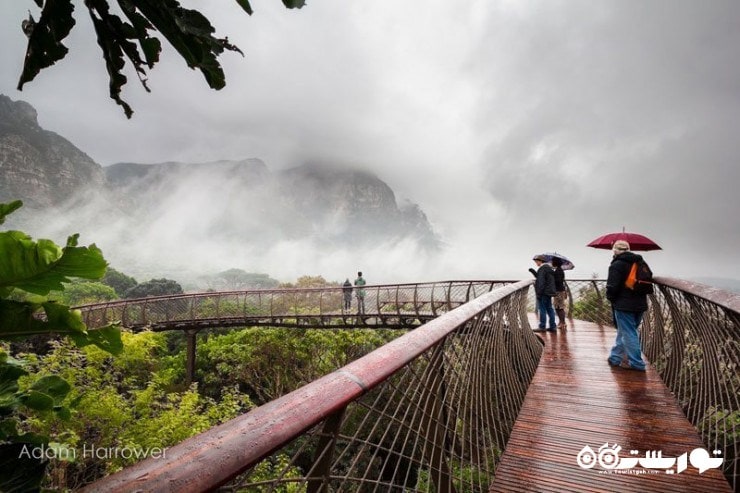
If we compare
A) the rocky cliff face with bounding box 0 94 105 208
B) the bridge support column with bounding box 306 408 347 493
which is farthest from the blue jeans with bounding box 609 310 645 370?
the rocky cliff face with bounding box 0 94 105 208

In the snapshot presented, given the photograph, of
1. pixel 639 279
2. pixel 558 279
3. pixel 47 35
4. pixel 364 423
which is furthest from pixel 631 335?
pixel 47 35

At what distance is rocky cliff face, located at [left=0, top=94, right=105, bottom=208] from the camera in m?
92.0

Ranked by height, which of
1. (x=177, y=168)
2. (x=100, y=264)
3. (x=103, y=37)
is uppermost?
(x=177, y=168)

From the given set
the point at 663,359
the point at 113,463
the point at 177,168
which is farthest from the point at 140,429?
the point at 177,168

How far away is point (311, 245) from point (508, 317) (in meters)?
184

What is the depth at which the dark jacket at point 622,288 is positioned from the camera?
3.65 meters

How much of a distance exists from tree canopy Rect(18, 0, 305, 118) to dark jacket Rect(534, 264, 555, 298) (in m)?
5.58

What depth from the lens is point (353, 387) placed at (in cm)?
85

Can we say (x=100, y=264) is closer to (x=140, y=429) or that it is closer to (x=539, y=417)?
(x=539, y=417)

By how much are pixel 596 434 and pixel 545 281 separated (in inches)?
144

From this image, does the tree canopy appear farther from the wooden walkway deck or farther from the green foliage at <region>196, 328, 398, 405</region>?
the green foliage at <region>196, 328, 398, 405</region>

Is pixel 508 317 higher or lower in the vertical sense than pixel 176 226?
lower

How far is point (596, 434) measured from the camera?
97.8 inches

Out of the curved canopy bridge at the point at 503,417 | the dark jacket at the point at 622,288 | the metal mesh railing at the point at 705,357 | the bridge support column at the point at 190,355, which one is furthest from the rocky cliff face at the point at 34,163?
the metal mesh railing at the point at 705,357
